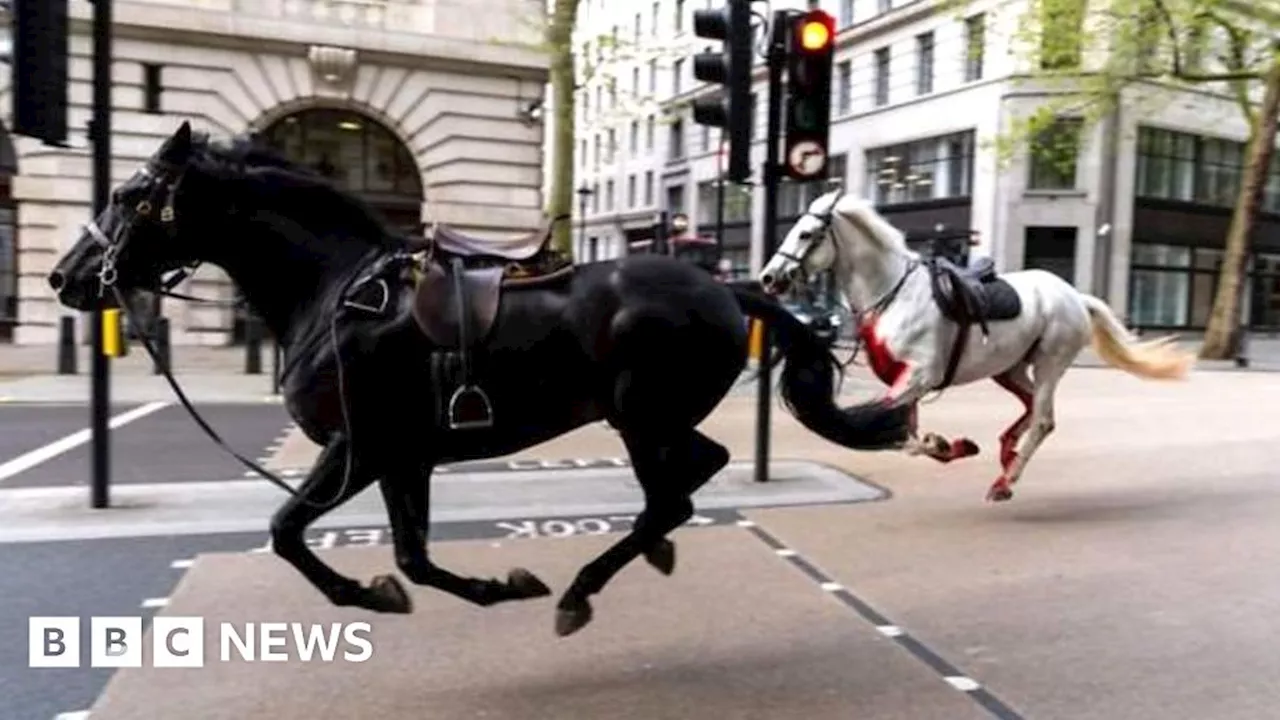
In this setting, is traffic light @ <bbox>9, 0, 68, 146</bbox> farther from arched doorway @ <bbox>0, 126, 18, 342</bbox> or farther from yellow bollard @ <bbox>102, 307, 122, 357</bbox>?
arched doorway @ <bbox>0, 126, 18, 342</bbox>

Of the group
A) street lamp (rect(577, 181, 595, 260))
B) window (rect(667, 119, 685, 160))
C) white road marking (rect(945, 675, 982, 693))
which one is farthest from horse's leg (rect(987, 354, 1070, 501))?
window (rect(667, 119, 685, 160))

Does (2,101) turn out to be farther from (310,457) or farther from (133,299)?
(133,299)

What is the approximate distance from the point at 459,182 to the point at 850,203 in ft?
59.9

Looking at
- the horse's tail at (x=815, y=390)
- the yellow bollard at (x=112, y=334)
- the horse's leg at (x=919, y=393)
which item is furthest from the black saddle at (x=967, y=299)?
the yellow bollard at (x=112, y=334)

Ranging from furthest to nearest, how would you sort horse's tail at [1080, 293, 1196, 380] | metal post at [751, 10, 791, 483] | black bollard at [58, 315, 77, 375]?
1. black bollard at [58, 315, 77, 375]
2. horse's tail at [1080, 293, 1196, 380]
3. metal post at [751, 10, 791, 483]

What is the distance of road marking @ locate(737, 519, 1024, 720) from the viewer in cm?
416

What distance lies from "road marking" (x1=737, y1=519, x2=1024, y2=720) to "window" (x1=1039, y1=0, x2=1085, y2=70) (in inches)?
749

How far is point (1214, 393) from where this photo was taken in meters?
16.2

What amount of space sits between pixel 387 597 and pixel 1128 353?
661cm

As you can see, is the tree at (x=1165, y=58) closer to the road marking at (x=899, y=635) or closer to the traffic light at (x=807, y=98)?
the traffic light at (x=807, y=98)

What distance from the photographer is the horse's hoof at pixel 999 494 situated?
788 centimetres

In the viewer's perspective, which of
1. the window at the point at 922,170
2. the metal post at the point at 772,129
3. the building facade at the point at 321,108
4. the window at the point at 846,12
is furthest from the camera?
the window at the point at 846,12

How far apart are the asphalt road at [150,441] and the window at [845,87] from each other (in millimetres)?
37401

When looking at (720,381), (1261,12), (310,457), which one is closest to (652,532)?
(720,381)
